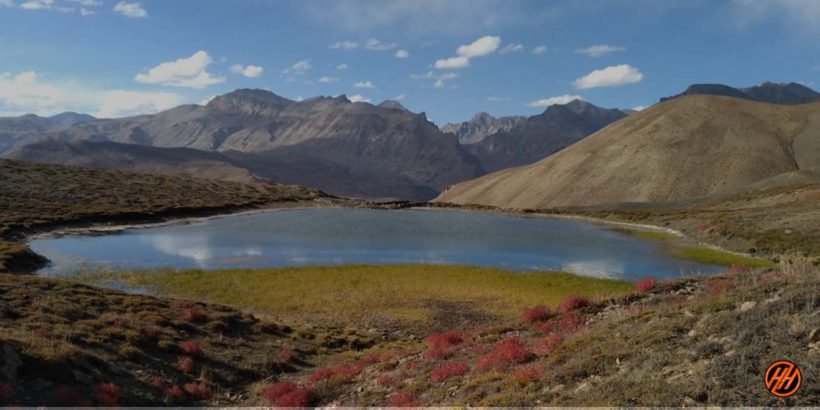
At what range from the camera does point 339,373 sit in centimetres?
2267

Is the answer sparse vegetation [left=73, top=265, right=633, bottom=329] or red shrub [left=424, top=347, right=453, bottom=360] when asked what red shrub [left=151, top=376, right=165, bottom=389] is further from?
sparse vegetation [left=73, top=265, right=633, bottom=329]

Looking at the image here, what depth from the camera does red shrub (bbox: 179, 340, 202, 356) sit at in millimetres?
24797

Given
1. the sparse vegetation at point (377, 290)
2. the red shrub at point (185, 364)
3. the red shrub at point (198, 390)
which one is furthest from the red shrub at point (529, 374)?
the sparse vegetation at point (377, 290)

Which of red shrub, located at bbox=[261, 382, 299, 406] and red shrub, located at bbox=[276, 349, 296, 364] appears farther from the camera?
red shrub, located at bbox=[276, 349, 296, 364]

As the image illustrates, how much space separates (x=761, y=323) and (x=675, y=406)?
4528 mm

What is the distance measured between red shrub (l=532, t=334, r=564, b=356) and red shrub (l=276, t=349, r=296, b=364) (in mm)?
11971

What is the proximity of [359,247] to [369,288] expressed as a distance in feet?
88.6

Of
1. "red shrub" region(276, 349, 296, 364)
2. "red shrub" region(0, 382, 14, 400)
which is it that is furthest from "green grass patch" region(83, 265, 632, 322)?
"red shrub" region(0, 382, 14, 400)

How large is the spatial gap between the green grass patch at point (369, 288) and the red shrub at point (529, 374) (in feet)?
65.6

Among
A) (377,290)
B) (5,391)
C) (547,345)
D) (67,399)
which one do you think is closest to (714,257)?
(377,290)

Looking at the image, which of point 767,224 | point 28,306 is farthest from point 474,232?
point 28,306

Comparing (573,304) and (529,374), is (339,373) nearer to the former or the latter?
(529,374)

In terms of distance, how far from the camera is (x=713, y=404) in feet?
38.5

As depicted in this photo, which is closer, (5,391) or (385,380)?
(5,391)
